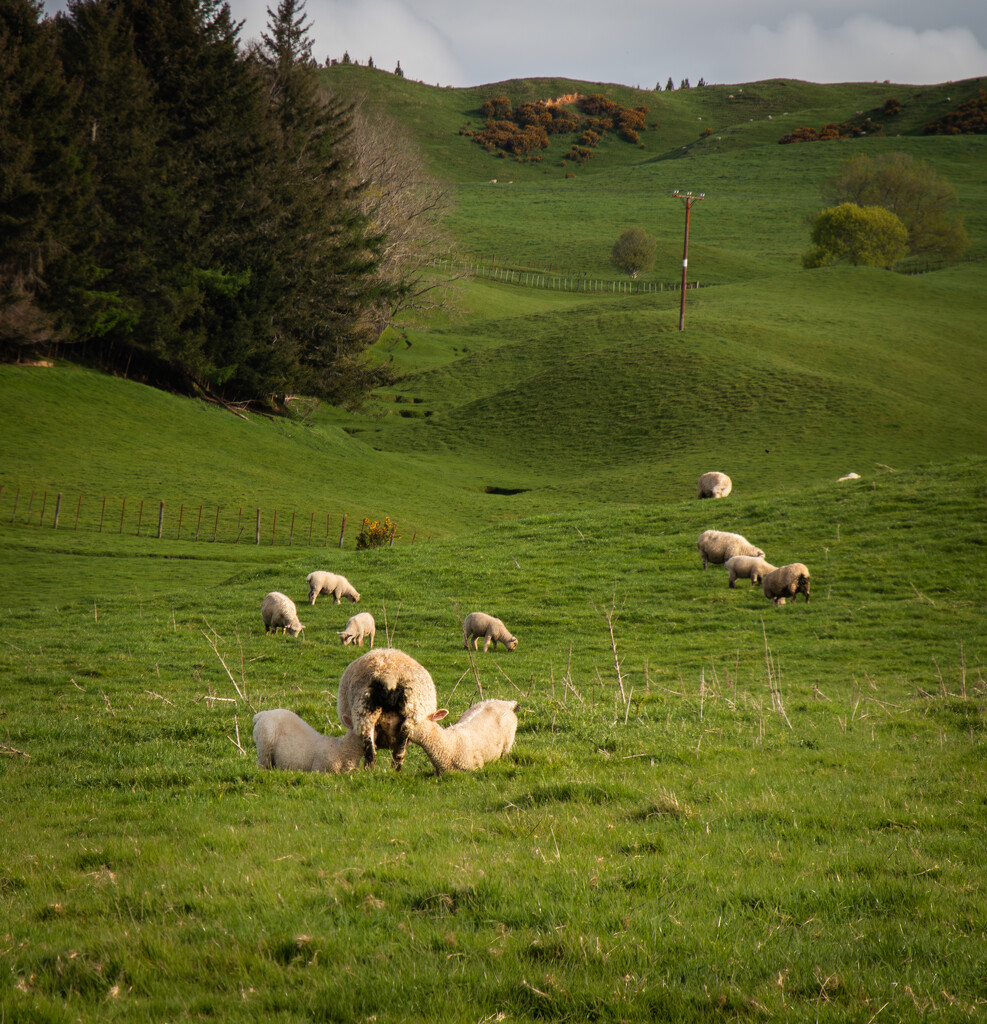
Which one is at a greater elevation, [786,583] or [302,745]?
[302,745]

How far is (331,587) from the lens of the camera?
25281 millimetres

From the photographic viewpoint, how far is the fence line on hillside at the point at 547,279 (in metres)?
121

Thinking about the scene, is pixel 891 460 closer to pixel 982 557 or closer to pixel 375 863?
pixel 982 557

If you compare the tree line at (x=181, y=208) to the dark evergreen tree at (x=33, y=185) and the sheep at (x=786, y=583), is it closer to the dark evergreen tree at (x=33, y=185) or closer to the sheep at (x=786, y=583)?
the dark evergreen tree at (x=33, y=185)

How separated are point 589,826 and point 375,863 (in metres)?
1.71

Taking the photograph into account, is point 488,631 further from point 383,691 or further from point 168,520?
point 168,520

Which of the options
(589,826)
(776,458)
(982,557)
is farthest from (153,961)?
(776,458)

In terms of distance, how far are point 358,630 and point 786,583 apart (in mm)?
10823

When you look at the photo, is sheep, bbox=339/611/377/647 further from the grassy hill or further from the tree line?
the tree line

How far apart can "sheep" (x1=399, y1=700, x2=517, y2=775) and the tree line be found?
47369 mm

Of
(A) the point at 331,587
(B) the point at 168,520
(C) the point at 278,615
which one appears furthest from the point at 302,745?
(B) the point at 168,520

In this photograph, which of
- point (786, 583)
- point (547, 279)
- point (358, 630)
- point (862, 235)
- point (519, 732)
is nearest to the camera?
point (519, 732)

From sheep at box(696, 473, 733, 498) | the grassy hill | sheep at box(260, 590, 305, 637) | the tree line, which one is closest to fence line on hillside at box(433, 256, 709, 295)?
the tree line

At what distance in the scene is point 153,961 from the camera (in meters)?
4.55
